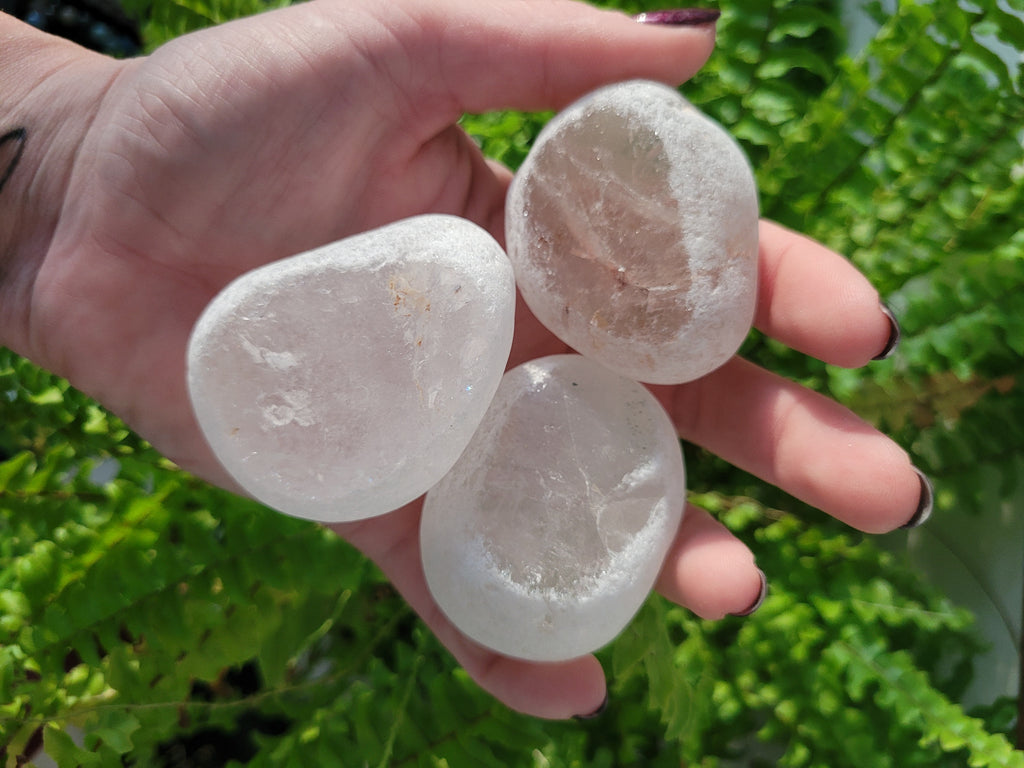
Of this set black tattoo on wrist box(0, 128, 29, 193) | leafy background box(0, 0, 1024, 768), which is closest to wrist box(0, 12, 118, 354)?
black tattoo on wrist box(0, 128, 29, 193)

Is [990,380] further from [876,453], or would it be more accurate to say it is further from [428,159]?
[428,159]

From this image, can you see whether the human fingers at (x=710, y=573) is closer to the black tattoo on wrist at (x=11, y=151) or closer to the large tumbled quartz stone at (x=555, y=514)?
the large tumbled quartz stone at (x=555, y=514)

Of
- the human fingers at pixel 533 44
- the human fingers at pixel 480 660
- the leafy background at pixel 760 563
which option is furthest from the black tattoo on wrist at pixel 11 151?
the human fingers at pixel 480 660

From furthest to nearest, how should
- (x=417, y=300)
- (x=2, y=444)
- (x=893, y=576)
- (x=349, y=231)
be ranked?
(x=2, y=444)
(x=893, y=576)
(x=349, y=231)
(x=417, y=300)

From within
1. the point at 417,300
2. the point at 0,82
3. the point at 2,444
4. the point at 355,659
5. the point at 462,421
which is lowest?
the point at 355,659

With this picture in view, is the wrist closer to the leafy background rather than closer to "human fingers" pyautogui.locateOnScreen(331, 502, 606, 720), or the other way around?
the leafy background

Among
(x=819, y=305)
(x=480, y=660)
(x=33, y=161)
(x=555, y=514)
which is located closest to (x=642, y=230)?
(x=819, y=305)

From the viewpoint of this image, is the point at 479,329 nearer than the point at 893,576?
Yes

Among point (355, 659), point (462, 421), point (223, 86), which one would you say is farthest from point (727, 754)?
point (223, 86)
